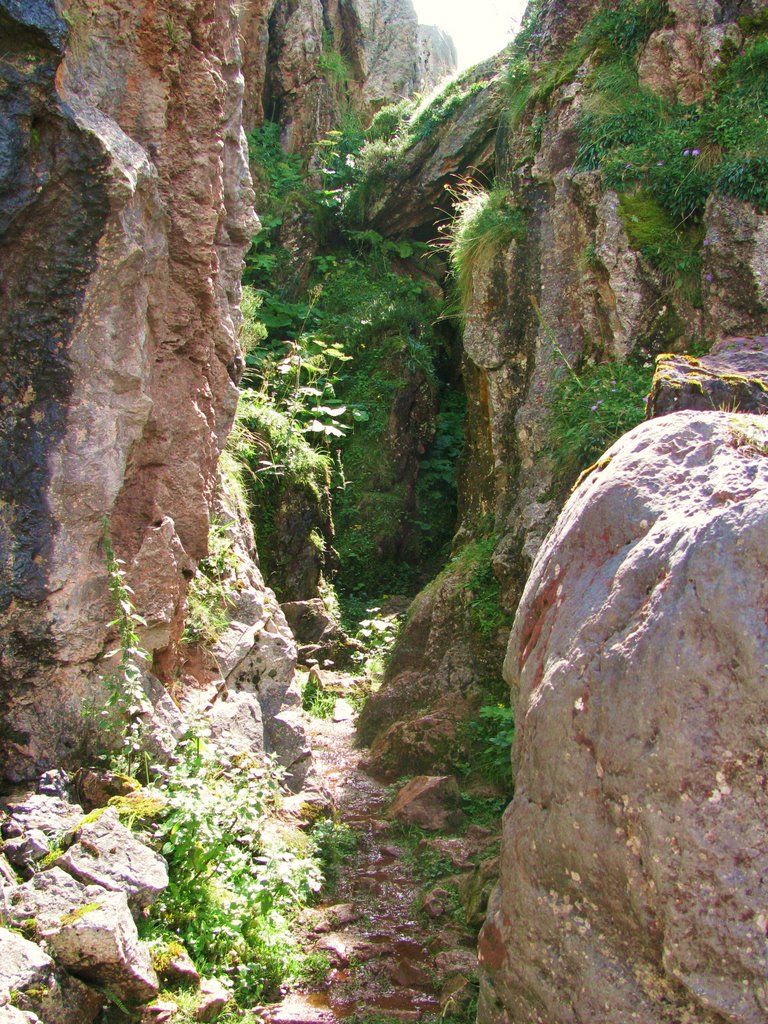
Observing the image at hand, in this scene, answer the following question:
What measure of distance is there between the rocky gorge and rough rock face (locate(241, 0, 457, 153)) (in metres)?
7.03

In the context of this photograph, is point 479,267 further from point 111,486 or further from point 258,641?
point 111,486

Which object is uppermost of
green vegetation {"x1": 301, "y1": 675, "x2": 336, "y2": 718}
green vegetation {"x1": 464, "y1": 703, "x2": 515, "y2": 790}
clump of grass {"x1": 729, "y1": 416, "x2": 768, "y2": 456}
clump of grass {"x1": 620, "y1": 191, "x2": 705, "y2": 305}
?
clump of grass {"x1": 620, "y1": 191, "x2": 705, "y2": 305}

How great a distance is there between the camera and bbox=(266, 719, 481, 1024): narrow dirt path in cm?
436

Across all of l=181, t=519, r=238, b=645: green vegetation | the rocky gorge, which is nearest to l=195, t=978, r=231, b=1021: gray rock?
the rocky gorge

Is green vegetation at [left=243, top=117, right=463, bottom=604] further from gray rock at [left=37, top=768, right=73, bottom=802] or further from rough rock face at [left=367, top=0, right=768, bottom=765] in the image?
gray rock at [left=37, top=768, right=73, bottom=802]

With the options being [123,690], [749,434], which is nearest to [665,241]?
[749,434]

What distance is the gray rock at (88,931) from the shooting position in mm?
3639

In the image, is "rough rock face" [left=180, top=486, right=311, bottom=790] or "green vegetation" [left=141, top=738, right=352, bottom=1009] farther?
"rough rock face" [left=180, top=486, right=311, bottom=790]

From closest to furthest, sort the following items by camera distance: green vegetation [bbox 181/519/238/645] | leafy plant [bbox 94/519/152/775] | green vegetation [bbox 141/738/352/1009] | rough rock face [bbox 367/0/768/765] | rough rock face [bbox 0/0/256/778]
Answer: green vegetation [bbox 141/738/352/1009], rough rock face [bbox 0/0/256/778], leafy plant [bbox 94/519/152/775], green vegetation [bbox 181/519/238/645], rough rock face [bbox 367/0/768/765]

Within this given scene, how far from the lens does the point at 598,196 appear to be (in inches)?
316

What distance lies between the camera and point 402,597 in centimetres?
1212

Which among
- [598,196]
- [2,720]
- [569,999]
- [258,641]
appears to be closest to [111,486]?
[2,720]

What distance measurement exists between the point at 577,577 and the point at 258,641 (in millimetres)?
4098

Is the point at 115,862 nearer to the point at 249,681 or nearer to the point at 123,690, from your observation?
the point at 123,690
